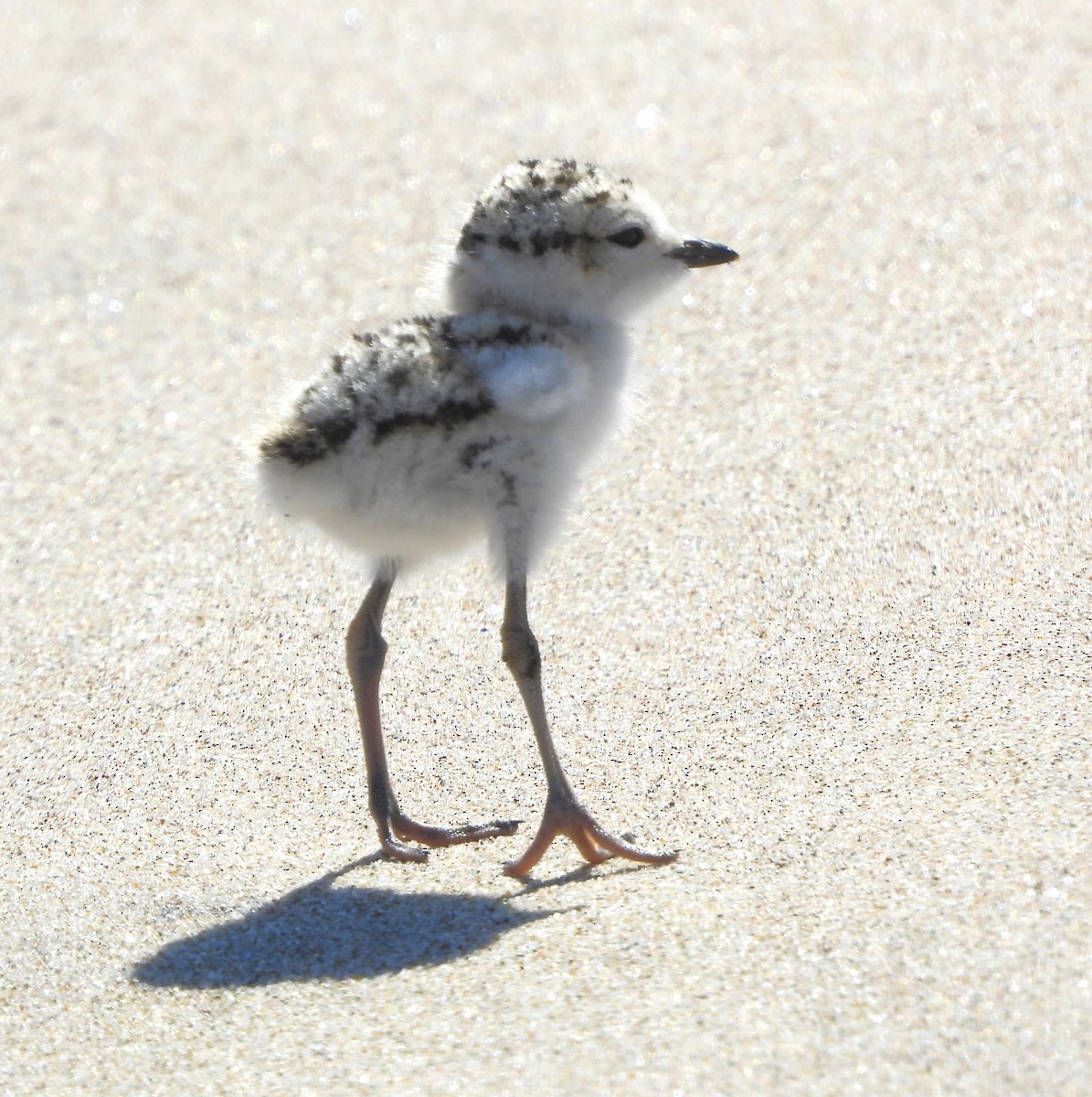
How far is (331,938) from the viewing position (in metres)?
3.03

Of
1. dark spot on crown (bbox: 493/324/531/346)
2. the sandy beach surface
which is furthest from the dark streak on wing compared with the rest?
the sandy beach surface

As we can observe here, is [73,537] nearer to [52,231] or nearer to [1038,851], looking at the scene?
[52,231]

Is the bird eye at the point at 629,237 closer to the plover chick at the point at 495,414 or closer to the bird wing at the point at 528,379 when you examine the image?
the plover chick at the point at 495,414

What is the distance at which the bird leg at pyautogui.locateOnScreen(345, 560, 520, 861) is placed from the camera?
3.40 metres

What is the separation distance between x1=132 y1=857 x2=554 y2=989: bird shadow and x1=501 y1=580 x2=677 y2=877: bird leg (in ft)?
0.56

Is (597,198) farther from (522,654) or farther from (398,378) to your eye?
(522,654)

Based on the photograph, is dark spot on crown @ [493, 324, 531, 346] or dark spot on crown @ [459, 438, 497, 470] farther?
dark spot on crown @ [493, 324, 531, 346]

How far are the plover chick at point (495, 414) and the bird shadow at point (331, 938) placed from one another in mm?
194

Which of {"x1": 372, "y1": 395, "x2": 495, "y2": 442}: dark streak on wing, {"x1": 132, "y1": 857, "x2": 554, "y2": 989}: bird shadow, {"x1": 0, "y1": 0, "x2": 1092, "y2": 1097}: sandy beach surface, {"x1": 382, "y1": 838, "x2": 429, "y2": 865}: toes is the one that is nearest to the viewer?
{"x1": 0, "y1": 0, "x2": 1092, "y2": 1097}: sandy beach surface

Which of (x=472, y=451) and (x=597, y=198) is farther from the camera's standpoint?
(x=597, y=198)

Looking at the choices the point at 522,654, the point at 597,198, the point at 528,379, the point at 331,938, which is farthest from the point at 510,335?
the point at 331,938

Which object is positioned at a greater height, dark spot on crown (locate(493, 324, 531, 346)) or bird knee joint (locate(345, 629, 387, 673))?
dark spot on crown (locate(493, 324, 531, 346))

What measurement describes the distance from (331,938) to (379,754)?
51 centimetres

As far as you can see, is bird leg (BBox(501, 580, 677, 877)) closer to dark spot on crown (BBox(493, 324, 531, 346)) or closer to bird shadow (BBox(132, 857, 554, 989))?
bird shadow (BBox(132, 857, 554, 989))
